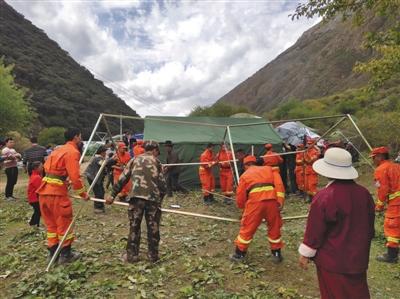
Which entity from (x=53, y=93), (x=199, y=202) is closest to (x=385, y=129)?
(x=199, y=202)

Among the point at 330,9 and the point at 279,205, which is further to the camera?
the point at 330,9

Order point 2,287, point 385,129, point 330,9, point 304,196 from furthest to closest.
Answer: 1. point 385,129
2. point 304,196
3. point 330,9
4. point 2,287

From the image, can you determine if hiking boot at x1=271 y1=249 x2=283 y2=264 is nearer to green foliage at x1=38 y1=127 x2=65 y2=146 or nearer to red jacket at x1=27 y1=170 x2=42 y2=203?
red jacket at x1=27 y1=170 x2=42 y2=203

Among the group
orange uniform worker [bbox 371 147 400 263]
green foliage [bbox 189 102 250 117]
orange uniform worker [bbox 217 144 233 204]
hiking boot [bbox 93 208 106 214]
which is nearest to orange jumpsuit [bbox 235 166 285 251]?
orange uniform worker [bbox 371 147 400 263]

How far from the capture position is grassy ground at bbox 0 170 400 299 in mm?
5605

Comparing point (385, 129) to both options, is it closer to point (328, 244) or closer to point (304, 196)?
point (304, 196)

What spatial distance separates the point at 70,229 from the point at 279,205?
3.53 metres

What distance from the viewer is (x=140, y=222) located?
6555 millimetres

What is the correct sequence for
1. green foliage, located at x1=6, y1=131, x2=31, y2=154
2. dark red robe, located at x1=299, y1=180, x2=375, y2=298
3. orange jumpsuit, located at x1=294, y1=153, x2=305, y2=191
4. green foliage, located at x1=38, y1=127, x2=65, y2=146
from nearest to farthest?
dark red robe, located at x1=299, y1=180, x2=375, y2=298
orange jumpsuit, located at x1=294, y1=153, x2=305, y2=191
green foliage, located at x1=6, y1=131, x2=31, y2=154
green foliage, located at x1=38, y1=127, x2=65, y2=146

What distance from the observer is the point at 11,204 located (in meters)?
12.2

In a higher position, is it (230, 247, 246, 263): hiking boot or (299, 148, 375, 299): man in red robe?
(299, 148, 375, 299): man in red robe

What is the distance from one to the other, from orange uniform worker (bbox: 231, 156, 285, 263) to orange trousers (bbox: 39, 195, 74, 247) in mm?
2841

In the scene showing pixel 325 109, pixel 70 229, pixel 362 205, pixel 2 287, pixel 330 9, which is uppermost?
pixel 325 109

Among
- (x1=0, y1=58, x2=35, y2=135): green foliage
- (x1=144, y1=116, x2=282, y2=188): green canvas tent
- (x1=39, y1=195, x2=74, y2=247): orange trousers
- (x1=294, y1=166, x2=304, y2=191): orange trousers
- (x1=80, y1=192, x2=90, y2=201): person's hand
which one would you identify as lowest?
(x1=39, y1=195, x2=74, y2=247): orange trousers
